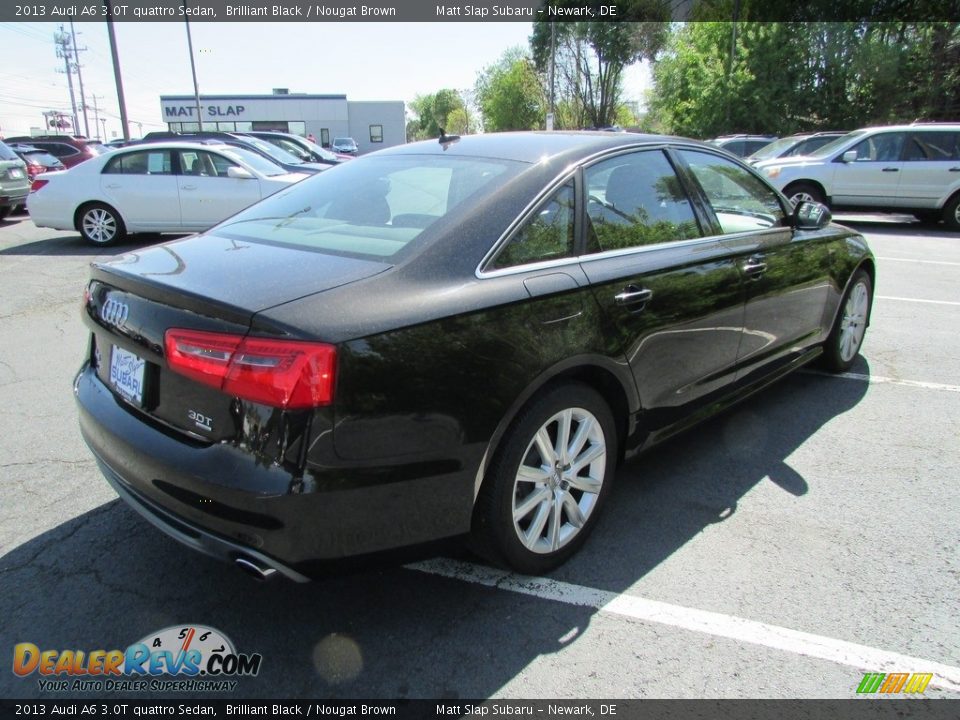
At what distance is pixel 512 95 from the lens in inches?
2474

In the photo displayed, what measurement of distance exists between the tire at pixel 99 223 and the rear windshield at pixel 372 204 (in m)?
8.14

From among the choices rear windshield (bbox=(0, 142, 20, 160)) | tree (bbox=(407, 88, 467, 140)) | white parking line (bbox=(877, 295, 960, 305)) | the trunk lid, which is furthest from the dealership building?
the trunk lid

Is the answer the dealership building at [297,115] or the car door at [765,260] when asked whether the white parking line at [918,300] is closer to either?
the car door at [765,260]

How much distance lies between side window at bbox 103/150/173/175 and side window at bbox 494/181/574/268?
910 centimetres

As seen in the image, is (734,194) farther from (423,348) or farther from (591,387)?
(423,348)

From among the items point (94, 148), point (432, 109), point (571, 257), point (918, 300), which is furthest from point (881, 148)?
point (432, 109)

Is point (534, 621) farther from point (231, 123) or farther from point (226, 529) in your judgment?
point (231, 123)

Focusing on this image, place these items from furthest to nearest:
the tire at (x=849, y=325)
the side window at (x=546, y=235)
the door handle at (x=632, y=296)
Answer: the tire at (x=849, y=325), the door handle at (x=632, y=296), the side window at (x=546, y=235)

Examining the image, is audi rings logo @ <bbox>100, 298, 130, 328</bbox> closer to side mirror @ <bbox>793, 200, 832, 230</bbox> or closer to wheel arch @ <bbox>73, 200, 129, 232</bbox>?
side mirror @ <bbox>793, 200, 832, 230</bbox>

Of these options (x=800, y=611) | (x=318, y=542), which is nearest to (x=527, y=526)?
(x=318, y=542)

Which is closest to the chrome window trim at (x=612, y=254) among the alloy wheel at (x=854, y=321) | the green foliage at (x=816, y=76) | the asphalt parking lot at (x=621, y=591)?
the asphalt parking lot at (x=621, y=591)

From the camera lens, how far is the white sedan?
996cm

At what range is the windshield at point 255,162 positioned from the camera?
33.4 feet

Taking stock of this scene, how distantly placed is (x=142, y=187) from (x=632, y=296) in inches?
370
